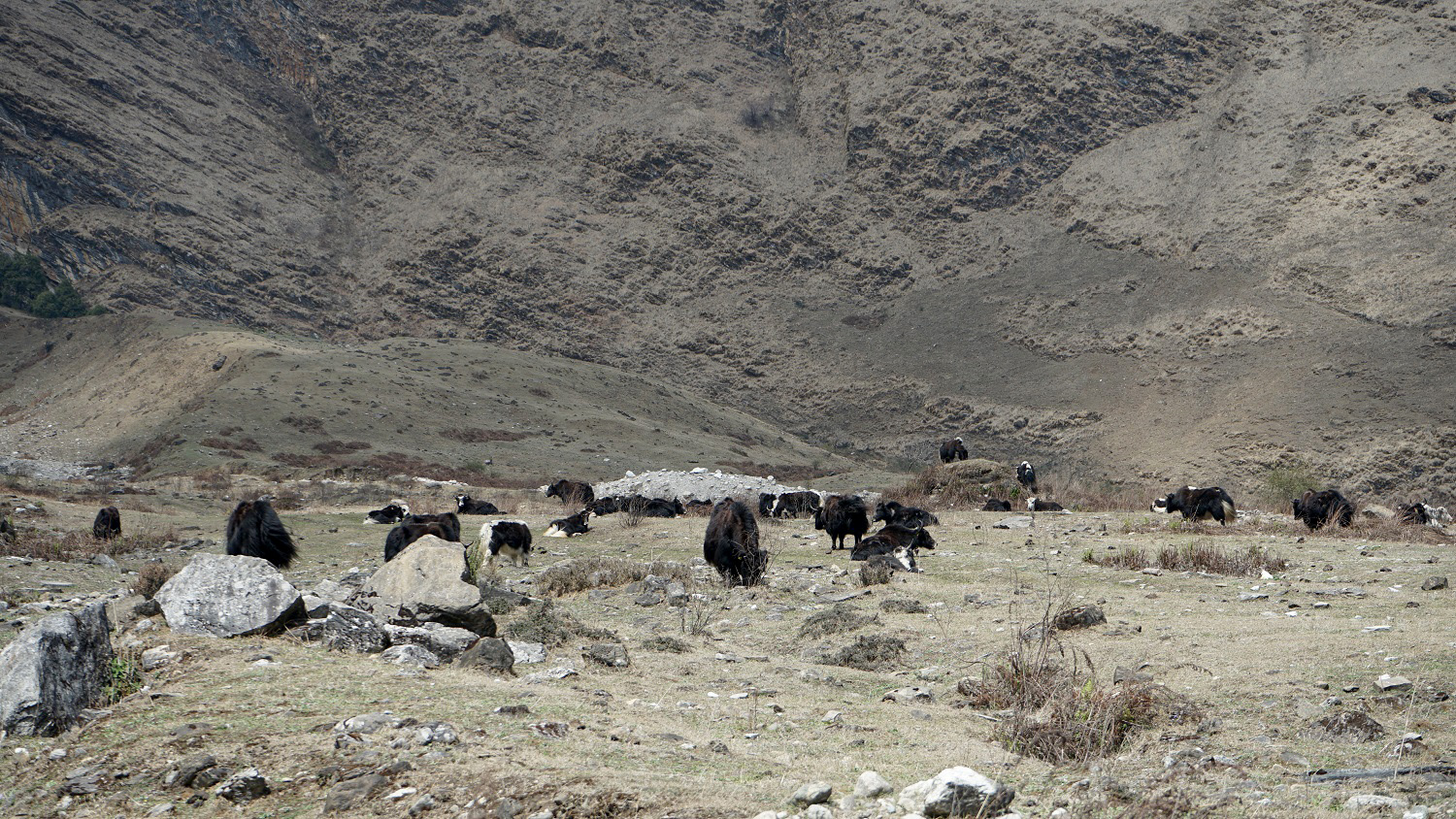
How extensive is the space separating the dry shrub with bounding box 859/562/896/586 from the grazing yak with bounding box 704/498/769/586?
1.14 meters

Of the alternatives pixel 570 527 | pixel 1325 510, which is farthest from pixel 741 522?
pixel 1325 510

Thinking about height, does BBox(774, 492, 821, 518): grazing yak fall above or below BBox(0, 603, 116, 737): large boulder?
above

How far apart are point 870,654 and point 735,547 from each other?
4.41 metres

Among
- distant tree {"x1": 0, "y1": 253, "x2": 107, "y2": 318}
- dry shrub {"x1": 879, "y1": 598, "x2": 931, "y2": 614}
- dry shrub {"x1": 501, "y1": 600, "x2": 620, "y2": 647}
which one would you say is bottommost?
dry shrub {"x1": 501, "y1": 600, "x2": 620, "y2": 647}

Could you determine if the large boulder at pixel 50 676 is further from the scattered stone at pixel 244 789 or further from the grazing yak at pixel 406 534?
the grazing yak at pixel 406 534

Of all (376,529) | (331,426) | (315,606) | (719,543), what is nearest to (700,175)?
(331,426)

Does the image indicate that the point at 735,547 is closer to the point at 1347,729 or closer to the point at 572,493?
the point at 1347,729

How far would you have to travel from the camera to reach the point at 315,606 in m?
8.09

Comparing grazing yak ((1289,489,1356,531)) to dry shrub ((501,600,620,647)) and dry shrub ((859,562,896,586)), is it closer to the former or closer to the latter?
dry shrub ((859,562,896,586))

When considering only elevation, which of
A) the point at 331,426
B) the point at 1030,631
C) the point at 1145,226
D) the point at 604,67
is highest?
the point at 604,67

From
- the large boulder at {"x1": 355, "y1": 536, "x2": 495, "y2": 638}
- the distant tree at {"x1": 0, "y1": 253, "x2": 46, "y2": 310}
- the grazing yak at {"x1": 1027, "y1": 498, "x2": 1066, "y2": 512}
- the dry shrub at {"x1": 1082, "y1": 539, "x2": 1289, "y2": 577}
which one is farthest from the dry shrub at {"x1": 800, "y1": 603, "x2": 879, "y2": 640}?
the distant tree at {"x1": 0, "y1": 253, "x2": 46, "y2": 310}

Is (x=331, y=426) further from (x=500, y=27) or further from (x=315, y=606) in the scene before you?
(x=500, y=27)

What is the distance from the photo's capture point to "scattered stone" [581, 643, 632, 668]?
25.7 feet

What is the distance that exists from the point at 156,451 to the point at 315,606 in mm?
35115
